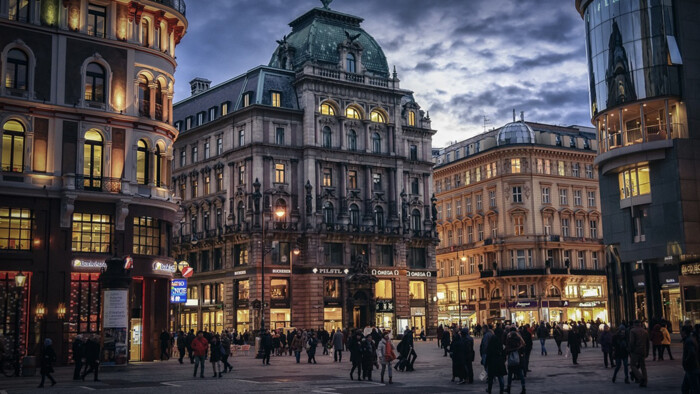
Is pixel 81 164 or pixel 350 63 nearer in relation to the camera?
pixel 81 164

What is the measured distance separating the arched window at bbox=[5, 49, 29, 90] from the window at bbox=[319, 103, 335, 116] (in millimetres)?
41509

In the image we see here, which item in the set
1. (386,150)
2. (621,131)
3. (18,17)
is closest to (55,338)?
(18,17)

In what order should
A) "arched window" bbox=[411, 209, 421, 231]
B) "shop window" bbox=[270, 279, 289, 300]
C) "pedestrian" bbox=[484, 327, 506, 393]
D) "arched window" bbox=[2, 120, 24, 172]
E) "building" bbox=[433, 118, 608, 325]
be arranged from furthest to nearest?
"building" bbox=[433, 118, 608, 325] < "arched window" bbox=[411, 209, 421, 231] < "shop window" bbox=[270, 279, 289, 300] < "arched window" bbox=[2, 120, 24, 172] < "pedestrian" bbox=[484, 327, 506, 393]

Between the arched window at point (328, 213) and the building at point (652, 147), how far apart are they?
1233 inches

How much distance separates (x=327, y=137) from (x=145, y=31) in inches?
1413

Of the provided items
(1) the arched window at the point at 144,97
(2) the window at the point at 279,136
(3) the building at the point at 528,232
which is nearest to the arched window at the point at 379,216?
(2) the window at the point at 279,136

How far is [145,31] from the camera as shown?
47.2m

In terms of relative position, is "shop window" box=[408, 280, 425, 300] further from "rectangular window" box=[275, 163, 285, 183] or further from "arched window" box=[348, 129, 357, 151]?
"rectangular window" box=[275, 163, 285, 183]

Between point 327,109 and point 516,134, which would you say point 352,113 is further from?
point 516,134

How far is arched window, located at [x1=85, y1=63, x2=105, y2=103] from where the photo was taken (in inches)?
1746

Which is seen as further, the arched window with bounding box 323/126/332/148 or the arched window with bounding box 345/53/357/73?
the arched window with bounding box 345/53/357/73

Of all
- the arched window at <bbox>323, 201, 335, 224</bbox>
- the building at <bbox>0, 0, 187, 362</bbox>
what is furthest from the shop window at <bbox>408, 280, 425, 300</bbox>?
the building at <bbox>0, 0, 187, 362</bbox>

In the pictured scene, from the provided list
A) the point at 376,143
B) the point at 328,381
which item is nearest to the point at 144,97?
the point at 328,381

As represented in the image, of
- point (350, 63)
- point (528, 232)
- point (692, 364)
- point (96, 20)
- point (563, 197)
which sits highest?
point (350, 63)
